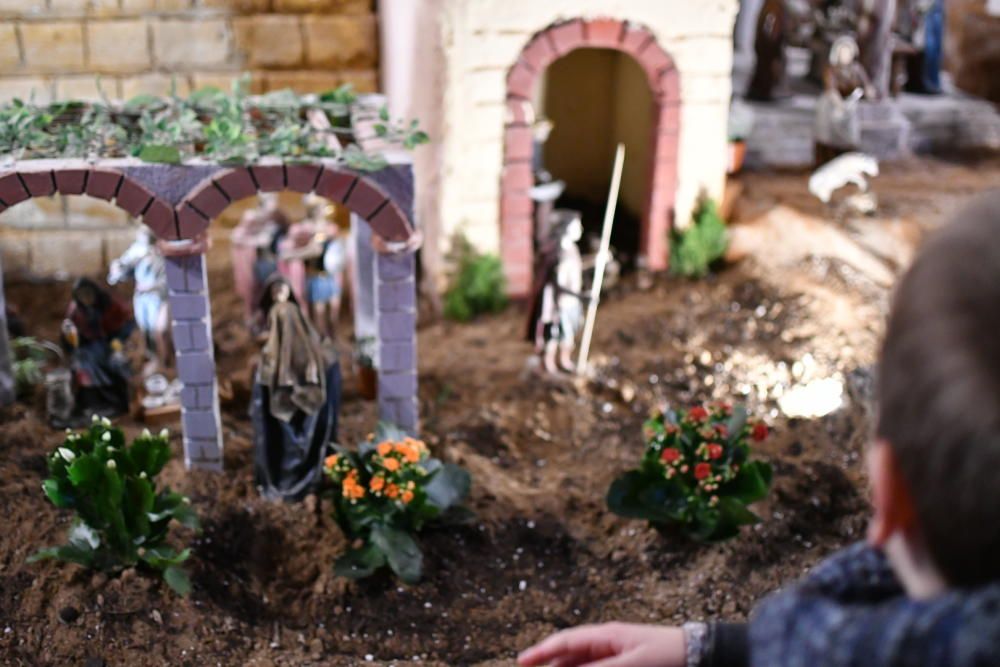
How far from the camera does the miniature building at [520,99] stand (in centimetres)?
884

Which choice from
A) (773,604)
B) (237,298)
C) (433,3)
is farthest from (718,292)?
(773,604)

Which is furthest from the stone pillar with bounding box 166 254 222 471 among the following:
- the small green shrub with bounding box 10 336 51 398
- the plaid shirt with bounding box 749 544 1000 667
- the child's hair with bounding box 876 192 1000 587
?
the child's hair with bounding box 876 192 1000 587

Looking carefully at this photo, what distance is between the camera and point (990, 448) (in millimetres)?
1095

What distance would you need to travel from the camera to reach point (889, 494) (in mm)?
1233

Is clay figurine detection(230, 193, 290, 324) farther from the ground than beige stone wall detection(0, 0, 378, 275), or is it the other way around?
beige stone wall detection(0, 0, 378, 275)

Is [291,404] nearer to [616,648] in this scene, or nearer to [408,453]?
[408,453]

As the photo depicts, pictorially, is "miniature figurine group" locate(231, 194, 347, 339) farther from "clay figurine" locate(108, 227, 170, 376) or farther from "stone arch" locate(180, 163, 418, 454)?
"stone arch" locate(180, 163, 418, 454)

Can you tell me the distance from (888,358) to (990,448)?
0.51 feet

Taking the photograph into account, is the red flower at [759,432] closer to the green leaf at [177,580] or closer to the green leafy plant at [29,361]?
the green leaf at [177,580]

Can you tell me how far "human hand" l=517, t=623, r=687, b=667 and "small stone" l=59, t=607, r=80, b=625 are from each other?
3900mm

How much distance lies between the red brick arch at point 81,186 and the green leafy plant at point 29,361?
6.21ft

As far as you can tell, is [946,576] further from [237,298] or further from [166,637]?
[237,298]

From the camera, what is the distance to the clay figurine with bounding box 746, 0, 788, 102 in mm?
12070

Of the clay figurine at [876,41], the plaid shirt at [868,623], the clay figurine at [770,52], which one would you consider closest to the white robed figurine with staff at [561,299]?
the clay figurine at [876,41]
